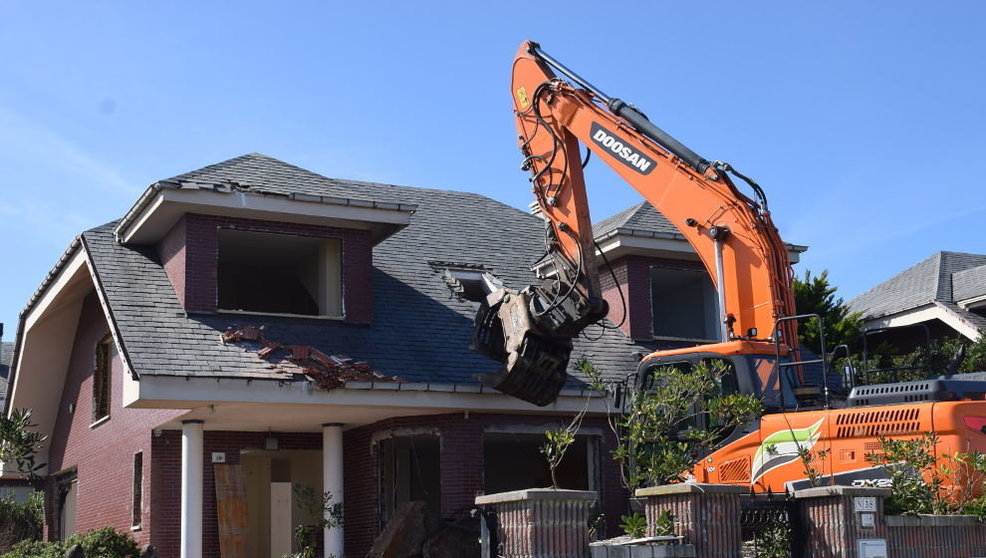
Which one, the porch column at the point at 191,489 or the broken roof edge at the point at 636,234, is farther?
the broken roof edge at the point at 636,234

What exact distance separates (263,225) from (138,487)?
15.2ft

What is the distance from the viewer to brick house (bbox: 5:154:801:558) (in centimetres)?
1585

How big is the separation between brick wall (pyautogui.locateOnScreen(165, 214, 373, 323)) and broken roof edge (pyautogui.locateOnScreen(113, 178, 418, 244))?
1.73 ft

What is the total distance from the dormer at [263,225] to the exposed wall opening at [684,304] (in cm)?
530

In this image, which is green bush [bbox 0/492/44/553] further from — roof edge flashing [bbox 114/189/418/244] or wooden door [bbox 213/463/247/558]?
roof edge flashing [bbox 114/189/418/244]

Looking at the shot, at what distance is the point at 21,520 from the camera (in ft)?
90.0

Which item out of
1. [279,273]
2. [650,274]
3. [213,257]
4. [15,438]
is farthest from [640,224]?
[15,438]

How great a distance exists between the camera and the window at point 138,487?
1822 centimetres

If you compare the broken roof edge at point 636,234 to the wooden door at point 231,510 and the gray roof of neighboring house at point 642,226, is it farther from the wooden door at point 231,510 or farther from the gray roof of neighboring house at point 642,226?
the wooden door at point 231,510

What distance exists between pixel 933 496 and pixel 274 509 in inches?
479

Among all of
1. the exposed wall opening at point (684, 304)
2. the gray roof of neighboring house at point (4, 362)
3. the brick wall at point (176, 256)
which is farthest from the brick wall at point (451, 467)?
the gray roof of neighboring house at point (4, 362)

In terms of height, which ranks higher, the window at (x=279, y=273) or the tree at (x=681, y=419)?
the window at (x=279, y=273)

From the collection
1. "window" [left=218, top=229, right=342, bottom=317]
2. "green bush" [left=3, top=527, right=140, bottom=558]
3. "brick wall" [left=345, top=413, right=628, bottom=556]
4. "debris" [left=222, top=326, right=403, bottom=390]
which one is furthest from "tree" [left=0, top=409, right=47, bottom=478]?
"debris" [left=222, top=326, right=403, bottom=390]

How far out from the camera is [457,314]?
19.1 meters
